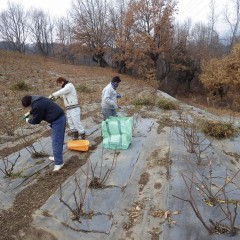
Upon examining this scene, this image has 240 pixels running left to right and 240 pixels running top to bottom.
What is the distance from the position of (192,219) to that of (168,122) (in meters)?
4.31

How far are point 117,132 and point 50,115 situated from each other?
139 cm

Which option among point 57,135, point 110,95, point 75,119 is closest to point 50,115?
point 57,135

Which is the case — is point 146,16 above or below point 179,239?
above

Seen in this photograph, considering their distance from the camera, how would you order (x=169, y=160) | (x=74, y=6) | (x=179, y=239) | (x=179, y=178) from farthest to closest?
1. (x=74, y=6)
2. (x=169, y=160)
3. (x=179, y=178)
4. (x=179, y=239)

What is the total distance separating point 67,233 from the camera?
2.94 meters

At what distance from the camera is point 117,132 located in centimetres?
513

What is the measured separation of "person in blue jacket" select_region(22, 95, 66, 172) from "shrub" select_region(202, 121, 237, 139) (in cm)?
330

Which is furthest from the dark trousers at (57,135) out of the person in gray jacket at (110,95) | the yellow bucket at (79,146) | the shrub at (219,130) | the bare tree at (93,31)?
the bare tree at (93,31)

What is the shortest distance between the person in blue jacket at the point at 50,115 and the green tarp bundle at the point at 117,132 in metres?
1.03

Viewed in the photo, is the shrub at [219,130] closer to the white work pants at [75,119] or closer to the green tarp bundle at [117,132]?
the green tarp bundle at [117,132]

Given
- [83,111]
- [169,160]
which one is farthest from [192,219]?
[83,111]

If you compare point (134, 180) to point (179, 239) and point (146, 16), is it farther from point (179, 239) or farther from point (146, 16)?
point (146, 16)

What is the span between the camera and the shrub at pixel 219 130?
599cm

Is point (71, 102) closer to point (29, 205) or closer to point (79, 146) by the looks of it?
point (79, 146)
